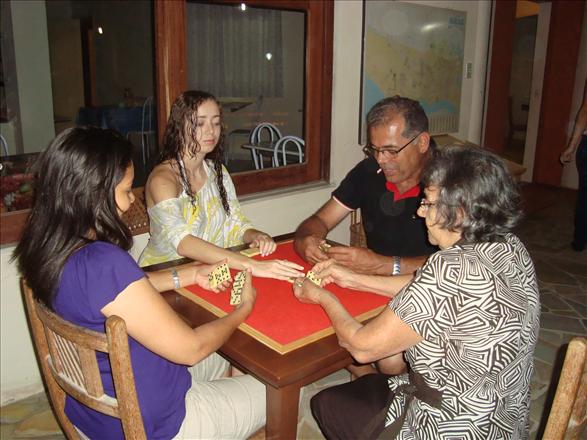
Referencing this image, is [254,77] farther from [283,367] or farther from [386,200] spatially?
[283,367]

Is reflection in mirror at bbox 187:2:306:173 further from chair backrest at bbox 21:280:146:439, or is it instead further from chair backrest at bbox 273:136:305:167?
chair backrest at bbox 21:280:146:439

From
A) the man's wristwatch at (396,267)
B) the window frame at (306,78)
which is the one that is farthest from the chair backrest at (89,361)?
the window frame at (306,78)

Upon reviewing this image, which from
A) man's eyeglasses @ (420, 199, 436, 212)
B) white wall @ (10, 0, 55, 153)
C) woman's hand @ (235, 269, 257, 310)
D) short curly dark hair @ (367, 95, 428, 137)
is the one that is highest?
white wall @ (10, 0, 55, 153)

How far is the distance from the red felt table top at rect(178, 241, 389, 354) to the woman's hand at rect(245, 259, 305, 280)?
21mm

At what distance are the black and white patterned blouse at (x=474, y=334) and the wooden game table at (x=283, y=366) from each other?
0.23 metres

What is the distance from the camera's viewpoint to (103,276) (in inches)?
47.1

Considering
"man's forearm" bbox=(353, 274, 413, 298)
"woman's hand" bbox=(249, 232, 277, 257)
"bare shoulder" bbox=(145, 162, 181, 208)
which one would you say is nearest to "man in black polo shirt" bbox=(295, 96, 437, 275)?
"woman's hand" bbox=(249, 232, 277, 257)

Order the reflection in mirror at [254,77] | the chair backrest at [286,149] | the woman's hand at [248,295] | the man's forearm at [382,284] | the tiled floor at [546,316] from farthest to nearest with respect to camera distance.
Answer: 1. the chair backrest at [286,149]
2. the reflection in mirror at [254,77]
3. the tiled floor at [546,316]
4. the man's forearm at [382,284]
5. the woman's hand at [248,295]

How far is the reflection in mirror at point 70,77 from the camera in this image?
11.0 ft

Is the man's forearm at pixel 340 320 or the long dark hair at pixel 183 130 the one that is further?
the long dark hair at pixel 183 130

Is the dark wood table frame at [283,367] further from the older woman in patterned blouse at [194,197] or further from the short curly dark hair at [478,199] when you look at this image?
the older woman in patterned blouse at [194,197]

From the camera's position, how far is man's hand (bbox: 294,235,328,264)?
2.05 m

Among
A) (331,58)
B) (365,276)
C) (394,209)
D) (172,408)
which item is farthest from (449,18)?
(172,408)

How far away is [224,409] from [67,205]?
0.74m
